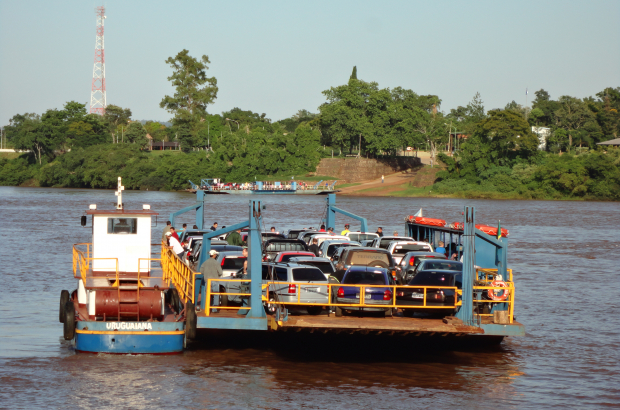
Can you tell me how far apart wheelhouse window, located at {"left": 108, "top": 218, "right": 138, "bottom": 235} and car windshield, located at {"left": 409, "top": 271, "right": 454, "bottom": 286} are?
7111mm

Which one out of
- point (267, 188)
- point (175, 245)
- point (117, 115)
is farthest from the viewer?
point (117, 115)

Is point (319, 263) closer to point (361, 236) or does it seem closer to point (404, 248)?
point (404, 248)

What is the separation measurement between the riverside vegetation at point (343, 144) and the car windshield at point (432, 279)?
90536mm

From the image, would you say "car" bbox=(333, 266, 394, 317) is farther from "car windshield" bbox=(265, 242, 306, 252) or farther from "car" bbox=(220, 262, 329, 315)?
"car windshield" bbox=(265, 242, 306, 252)

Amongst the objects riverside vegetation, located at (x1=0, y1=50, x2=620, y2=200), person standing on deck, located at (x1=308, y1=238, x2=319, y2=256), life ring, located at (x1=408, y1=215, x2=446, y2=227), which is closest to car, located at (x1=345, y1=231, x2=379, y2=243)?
life ring, located at (x1=408, y1=215, x2=446, y2=227)

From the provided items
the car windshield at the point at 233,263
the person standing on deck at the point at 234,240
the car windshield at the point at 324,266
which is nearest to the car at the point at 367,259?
the car windshield at the point at 324,266

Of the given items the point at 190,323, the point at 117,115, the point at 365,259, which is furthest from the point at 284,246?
the point at 117,115

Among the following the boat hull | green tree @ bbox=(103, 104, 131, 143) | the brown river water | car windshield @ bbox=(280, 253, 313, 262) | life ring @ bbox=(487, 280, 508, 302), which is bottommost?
the brown river water

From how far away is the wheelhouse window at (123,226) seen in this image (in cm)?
1962

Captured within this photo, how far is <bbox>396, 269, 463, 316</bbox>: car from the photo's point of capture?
1778 cm

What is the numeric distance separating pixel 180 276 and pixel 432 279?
6.68m

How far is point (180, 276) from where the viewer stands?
67.1 ft

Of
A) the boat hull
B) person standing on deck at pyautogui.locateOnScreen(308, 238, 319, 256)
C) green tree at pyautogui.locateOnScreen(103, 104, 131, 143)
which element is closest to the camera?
the boat hull

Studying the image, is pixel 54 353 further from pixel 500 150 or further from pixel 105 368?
pixel 500 150
